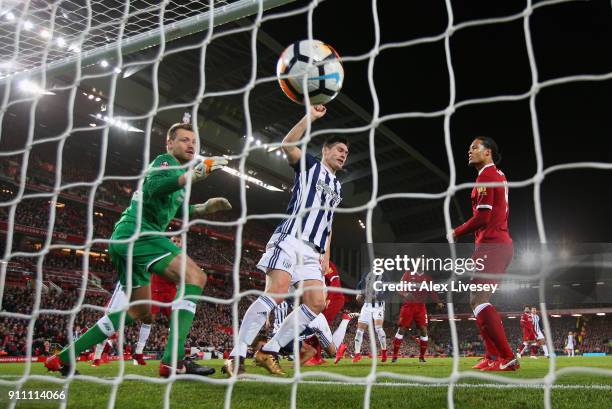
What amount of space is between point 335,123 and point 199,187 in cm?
863

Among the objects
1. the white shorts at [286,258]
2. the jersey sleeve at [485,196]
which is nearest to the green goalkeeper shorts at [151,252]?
the white shorts at [286,258]

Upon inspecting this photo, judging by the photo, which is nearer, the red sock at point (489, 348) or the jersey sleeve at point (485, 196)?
the jersey sleeve at point (485, 196)

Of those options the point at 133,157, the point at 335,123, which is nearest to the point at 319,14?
the point at 335,123

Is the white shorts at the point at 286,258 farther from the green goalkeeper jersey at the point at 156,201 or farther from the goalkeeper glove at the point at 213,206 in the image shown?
the green goalkeeper jersey at the point at 156,201

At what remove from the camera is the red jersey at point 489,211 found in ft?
14.5

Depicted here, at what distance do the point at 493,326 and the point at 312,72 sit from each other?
2722 mm

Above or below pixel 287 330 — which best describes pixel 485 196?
above

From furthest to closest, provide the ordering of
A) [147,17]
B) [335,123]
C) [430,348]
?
[430,348], [335,123], [147,17]

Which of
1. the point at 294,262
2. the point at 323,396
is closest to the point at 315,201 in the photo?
Result: the point at 294,262

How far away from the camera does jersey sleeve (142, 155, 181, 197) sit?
10.8ft

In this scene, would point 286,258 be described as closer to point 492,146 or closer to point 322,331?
point 322,331

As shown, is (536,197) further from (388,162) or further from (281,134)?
(388,162)

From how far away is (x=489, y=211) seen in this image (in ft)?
14.5

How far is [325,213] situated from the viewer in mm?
4102
